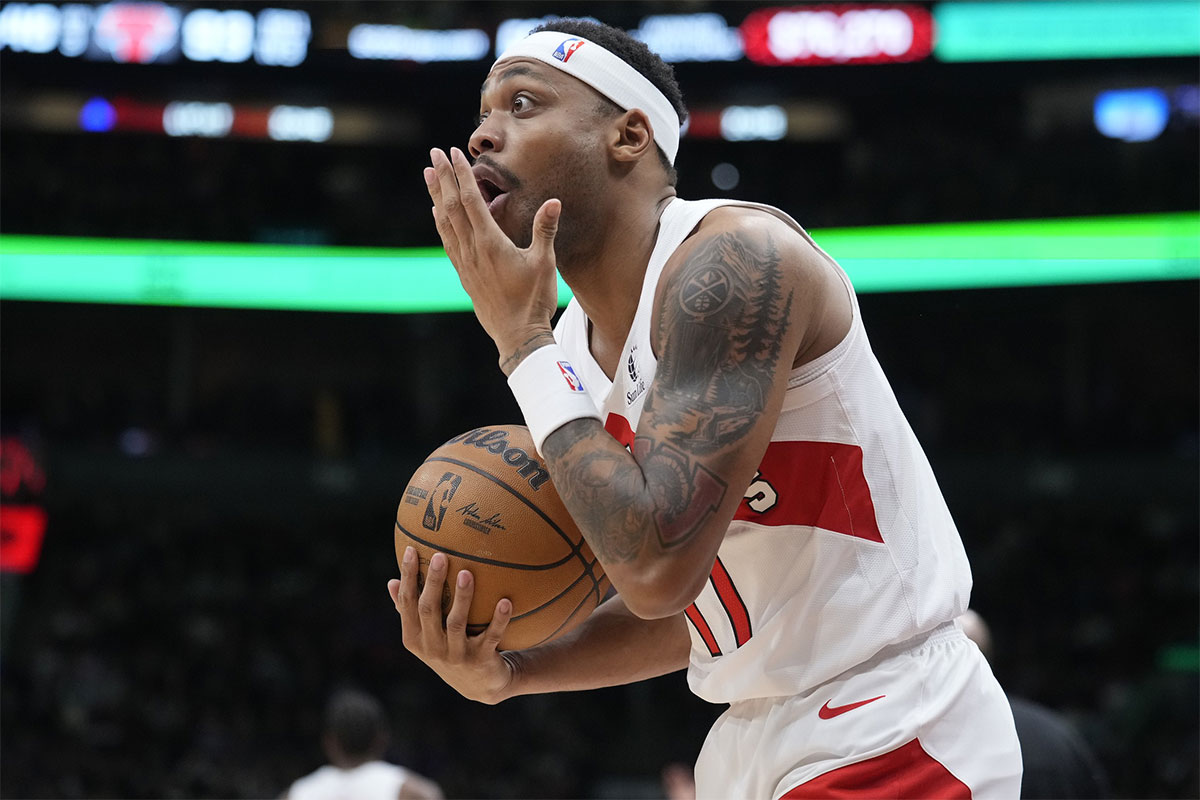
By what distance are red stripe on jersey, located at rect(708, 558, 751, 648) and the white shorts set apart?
115mm

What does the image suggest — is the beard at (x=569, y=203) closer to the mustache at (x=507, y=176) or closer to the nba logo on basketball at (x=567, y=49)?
the mustache at (x=507, y=176)

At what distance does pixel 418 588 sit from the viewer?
226cm

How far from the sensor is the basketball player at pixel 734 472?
189 cm

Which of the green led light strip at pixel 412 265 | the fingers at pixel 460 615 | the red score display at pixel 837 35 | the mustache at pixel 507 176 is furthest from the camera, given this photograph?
the red score display at pixel 837 35

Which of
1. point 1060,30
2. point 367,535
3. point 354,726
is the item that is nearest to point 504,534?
point 354,726

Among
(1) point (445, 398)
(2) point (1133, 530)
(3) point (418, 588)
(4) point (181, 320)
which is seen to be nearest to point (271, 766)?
(1) point (445, 398)

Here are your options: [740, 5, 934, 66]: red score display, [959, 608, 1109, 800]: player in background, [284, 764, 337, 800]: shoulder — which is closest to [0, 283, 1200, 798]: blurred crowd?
[740, 5, 934, 66]: red score display

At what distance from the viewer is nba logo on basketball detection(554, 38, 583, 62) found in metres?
2.40

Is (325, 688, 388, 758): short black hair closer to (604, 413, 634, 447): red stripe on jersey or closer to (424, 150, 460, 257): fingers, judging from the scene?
(604, 413, 634, 447): red stripe on jersey

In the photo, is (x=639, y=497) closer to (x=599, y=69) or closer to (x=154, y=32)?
(x=599, y=69)

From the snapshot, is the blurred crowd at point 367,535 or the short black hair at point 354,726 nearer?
the short black hair at point 354,726

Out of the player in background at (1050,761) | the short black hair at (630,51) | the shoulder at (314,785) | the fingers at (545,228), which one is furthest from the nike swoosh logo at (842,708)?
the shoulder at (314,785)

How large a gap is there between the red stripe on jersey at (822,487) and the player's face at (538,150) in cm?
58

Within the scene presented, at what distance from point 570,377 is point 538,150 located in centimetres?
49
